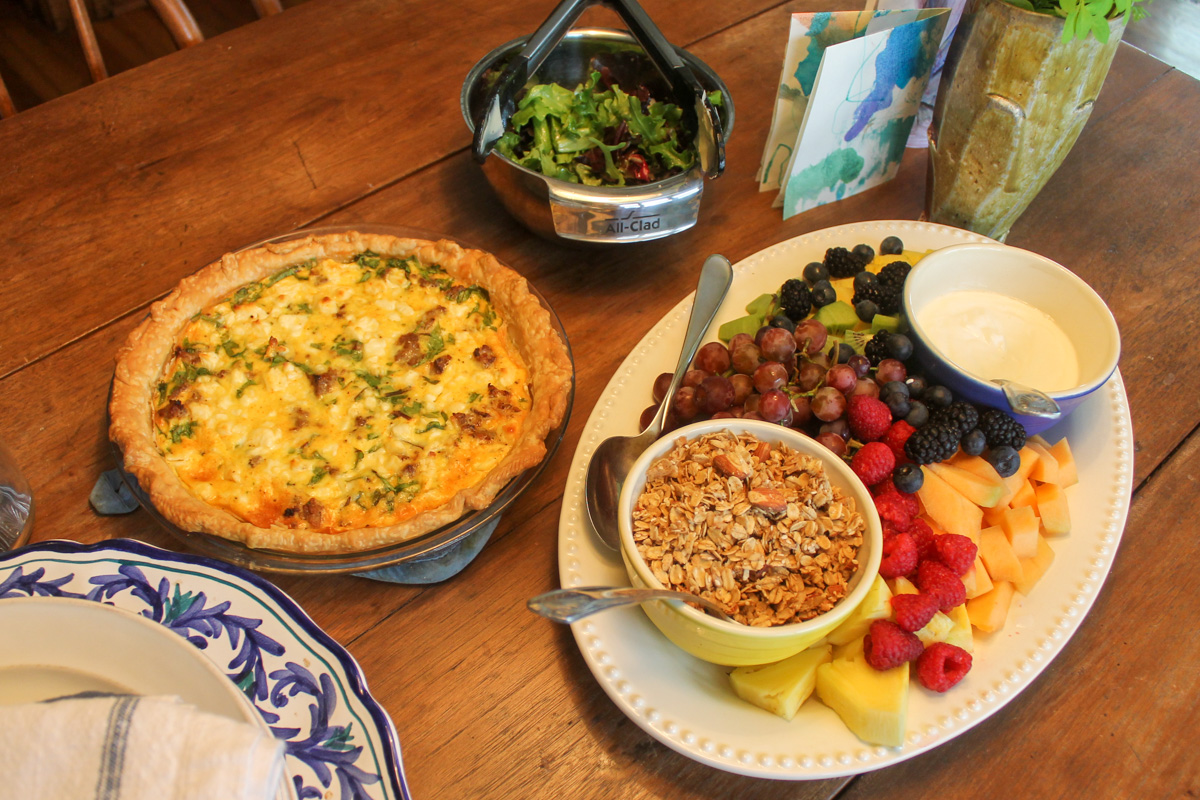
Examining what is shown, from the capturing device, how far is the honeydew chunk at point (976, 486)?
1344mm

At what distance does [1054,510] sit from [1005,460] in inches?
5.4

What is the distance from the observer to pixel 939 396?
1420mm

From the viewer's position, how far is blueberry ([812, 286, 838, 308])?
1.62 meters

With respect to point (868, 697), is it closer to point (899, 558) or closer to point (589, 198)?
point (899, 558)

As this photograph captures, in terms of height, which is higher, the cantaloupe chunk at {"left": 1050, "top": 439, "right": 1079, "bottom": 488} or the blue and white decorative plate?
the blue and white decorative plate

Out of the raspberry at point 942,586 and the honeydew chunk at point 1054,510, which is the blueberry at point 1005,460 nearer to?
the honeydew chunk at point 1054,510

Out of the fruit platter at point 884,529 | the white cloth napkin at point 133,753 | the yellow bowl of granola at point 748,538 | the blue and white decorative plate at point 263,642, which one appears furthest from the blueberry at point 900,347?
the white cloth napkin at point 133,753

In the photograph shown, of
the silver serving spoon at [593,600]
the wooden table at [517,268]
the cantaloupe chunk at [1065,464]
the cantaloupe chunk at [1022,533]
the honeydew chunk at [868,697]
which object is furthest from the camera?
the cantaloupe chunk at [1065,464]

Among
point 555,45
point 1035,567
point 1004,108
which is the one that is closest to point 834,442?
point 1035,567

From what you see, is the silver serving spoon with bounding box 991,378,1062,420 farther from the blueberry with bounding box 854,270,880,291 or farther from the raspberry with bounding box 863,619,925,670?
the raspberry with bounding box 863,619,925,670

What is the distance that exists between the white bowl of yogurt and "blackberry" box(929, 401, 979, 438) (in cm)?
5

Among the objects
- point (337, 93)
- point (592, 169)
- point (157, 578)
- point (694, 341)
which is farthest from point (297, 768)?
point (337, 93)

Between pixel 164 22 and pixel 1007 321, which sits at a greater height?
pixel 164 22

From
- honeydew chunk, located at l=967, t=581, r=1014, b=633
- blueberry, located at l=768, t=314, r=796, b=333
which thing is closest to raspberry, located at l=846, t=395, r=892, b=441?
blueberry, located at l=768, t=314, r=796, b=333
